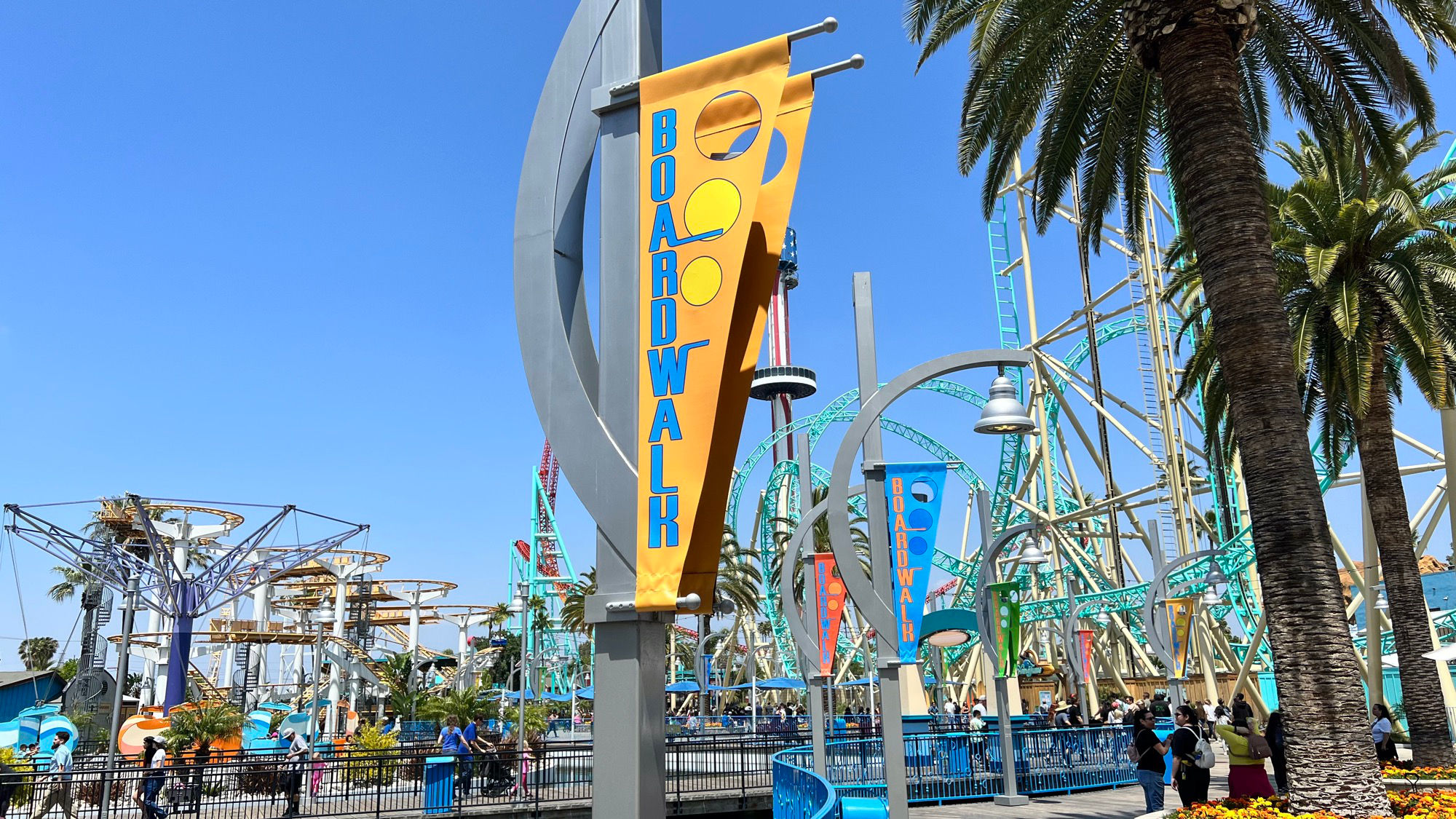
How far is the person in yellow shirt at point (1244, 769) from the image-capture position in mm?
9359

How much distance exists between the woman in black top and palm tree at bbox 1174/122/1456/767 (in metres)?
5.47

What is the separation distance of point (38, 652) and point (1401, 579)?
98.1 m

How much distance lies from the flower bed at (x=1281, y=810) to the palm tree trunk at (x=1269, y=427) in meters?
0.27

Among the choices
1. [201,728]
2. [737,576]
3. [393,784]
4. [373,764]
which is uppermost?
[737,576]

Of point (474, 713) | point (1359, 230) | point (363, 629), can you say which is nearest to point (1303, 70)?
point (1359, 230)

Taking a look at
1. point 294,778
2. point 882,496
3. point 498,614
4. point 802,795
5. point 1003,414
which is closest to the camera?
point 802,795

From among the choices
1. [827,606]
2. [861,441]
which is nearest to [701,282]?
[861,441]

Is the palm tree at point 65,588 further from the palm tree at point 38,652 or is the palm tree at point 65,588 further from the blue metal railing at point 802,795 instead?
the blue metal railing at point 802,795

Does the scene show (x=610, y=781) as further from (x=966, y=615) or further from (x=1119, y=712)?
(x=1119, y=712)

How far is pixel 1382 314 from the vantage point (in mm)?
15344

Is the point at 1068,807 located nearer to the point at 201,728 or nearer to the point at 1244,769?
the point at 1244,769

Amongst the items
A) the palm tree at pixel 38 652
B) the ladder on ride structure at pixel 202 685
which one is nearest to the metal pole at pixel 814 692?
the ladder on ride structure at pixel 202 685

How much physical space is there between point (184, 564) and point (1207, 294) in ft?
116

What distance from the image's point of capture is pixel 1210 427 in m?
17.9
